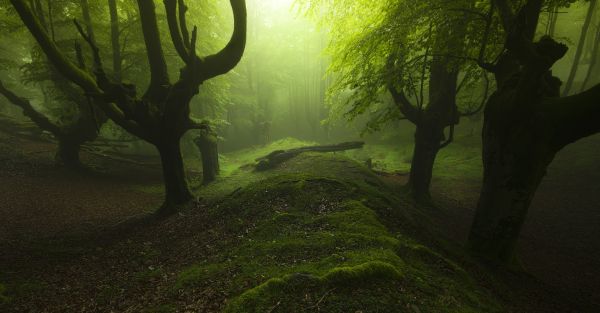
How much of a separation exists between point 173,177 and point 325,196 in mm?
6073

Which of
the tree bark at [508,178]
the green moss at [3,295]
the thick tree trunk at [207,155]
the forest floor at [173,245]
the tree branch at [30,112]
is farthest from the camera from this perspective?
the thick tree trunk at [207,155]

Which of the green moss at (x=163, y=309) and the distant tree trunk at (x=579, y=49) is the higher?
the distant tree trunk at (x=579, y=49)

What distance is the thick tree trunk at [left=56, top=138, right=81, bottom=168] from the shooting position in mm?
15352

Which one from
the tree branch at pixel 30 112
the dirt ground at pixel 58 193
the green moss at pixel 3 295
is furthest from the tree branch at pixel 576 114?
the tree branch at pixel 30 112

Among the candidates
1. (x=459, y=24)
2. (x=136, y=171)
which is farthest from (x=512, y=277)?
(x=136, y=171)

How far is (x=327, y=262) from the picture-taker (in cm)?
492

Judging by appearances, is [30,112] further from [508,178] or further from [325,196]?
[508,178]

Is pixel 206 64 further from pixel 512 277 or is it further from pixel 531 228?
pixel 531 228

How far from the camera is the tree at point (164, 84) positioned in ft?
27.5

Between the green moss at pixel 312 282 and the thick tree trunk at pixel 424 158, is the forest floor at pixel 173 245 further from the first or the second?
the thick tree trunk at pixel 424 158

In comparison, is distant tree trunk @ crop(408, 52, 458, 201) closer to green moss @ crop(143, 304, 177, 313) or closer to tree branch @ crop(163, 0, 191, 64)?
tree branch @ crop(163, 0, 191, 64)

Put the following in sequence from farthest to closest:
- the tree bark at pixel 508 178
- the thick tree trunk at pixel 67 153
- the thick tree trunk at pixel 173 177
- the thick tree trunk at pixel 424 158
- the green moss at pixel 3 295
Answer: the thick tree trunk at pixel 67 153
the thick tree trunk at pixel 424 158
the thick tree trunk at pixel 173 177
the tree bark at pixel 508 178
the green moss at pixel 3 295

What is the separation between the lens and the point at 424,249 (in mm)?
5820

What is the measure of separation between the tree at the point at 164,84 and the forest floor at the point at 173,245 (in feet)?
7.11
